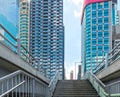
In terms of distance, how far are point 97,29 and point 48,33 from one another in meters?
14.8

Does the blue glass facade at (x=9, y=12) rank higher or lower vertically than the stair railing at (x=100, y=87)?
higher

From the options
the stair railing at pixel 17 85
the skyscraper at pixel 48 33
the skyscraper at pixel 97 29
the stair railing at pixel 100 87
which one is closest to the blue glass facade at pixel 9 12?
the stair railing at pixel 100 87

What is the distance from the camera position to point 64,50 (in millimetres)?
65625

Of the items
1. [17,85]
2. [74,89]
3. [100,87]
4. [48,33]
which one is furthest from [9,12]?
[48,33]

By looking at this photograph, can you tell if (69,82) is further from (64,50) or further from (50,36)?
(64,50)

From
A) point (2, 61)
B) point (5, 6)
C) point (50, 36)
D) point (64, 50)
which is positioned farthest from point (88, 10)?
point (2, 61)

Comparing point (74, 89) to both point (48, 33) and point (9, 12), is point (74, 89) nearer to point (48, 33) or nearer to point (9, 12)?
point (9, 12)

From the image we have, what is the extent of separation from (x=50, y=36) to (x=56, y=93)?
138ft

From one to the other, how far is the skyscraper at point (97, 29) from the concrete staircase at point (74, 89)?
43.1 m

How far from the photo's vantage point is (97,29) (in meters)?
65.4

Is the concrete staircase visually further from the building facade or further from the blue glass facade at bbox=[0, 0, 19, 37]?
the building facade

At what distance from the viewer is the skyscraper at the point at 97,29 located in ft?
203

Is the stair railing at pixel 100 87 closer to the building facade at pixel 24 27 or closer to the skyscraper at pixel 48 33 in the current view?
the building facade at pixel 24 27

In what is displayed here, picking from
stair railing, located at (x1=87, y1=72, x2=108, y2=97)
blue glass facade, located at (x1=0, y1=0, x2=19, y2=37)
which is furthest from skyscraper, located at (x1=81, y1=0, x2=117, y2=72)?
stair railing, located at (x1=87, y1=72, x2=108, y2=97)
